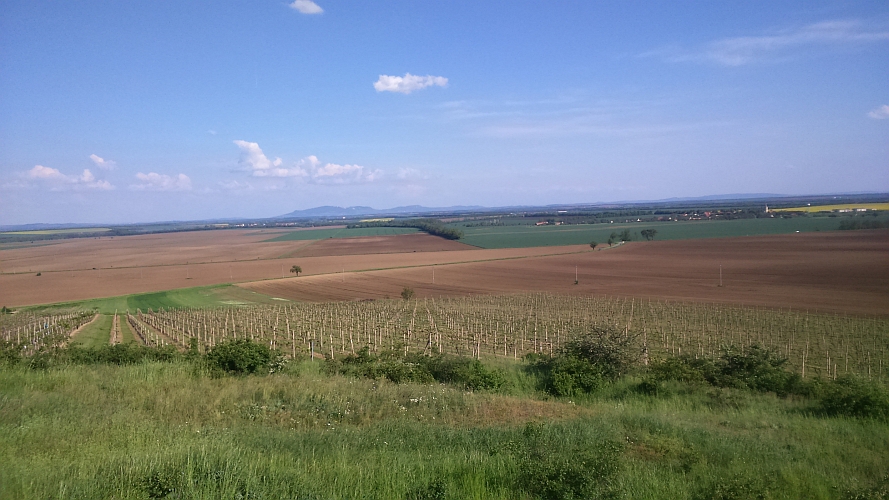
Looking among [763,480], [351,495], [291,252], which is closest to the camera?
[351,495]

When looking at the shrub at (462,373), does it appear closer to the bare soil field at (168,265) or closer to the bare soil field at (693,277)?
the bare soil field at (693,277)

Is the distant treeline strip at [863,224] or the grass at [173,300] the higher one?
the distant treeline strip at [863,224]

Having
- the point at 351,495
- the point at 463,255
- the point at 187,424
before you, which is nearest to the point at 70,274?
the point at 463,255

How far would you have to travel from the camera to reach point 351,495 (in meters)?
5.89

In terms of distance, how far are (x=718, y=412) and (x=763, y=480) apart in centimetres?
604

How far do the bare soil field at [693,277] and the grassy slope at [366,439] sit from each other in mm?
32291

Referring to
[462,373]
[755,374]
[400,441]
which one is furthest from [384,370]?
[755,374]

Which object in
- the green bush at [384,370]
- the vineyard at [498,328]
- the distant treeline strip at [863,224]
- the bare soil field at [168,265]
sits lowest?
the vineyard at [498,328]

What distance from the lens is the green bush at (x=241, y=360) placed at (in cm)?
1483

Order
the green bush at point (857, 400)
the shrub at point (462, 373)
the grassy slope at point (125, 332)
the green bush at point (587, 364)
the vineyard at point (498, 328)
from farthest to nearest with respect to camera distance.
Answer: the grassy slope at point (125, 332) < the vineyard at point (498, 328) < the shrub at point (462, 373) < the green bush at point (587, 364) < the green bush at point (857, 400)

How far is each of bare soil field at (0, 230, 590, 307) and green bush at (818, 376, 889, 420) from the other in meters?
53.5

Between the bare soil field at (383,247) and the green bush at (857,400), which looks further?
the bare soil field at (383,247)

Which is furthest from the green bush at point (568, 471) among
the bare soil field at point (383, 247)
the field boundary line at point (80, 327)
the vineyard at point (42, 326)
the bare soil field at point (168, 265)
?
the bare soil field at point (383, 247)

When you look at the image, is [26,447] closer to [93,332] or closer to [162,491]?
[162,491]
